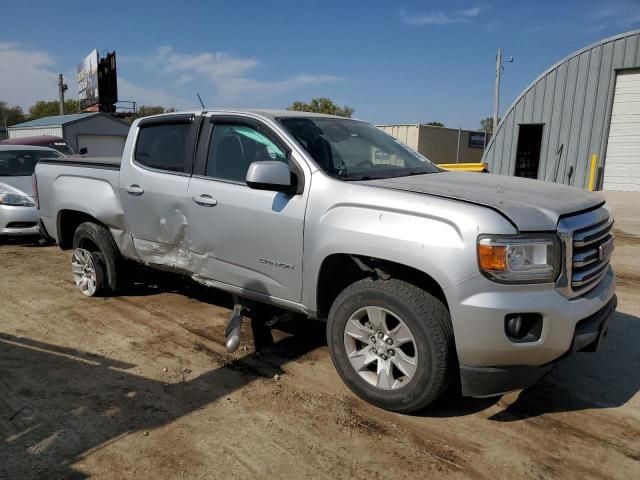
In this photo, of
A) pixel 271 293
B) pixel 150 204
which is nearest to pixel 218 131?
pixel 150 204

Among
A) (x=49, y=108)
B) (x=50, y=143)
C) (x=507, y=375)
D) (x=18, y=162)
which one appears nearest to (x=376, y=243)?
(x=507, y=375)

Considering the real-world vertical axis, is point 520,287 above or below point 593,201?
below

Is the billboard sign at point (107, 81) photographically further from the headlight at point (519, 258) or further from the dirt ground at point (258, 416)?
the headlight at point (519, 258)

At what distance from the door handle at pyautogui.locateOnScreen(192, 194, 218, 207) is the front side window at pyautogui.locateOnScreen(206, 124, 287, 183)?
0.63 feet

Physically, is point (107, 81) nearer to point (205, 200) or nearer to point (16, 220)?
point (16, 220)

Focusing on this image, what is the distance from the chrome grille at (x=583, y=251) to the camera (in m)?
2.71

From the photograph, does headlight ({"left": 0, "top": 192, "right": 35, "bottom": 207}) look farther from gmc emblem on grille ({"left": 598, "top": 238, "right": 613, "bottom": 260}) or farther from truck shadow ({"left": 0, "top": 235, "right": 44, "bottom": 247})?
gmc emblem on grille ({"left": 598, "top": 238, "right": 613, "bottom": 260})

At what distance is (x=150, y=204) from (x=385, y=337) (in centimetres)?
249

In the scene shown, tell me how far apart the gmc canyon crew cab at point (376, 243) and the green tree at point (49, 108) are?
7301 centimetres

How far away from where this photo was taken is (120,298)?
5.44 meters

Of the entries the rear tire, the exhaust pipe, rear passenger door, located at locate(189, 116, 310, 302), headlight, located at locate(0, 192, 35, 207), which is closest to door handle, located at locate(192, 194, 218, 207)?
rear passenger door, located at locate(189, 116, 310, 302)

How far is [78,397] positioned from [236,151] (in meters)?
2.09

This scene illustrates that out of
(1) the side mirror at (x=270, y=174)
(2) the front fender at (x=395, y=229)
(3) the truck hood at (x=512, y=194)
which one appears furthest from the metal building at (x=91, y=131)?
(3) the truck hood at (x=512, y=194)

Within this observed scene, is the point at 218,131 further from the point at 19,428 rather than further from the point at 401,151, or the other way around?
the point at 19,428
